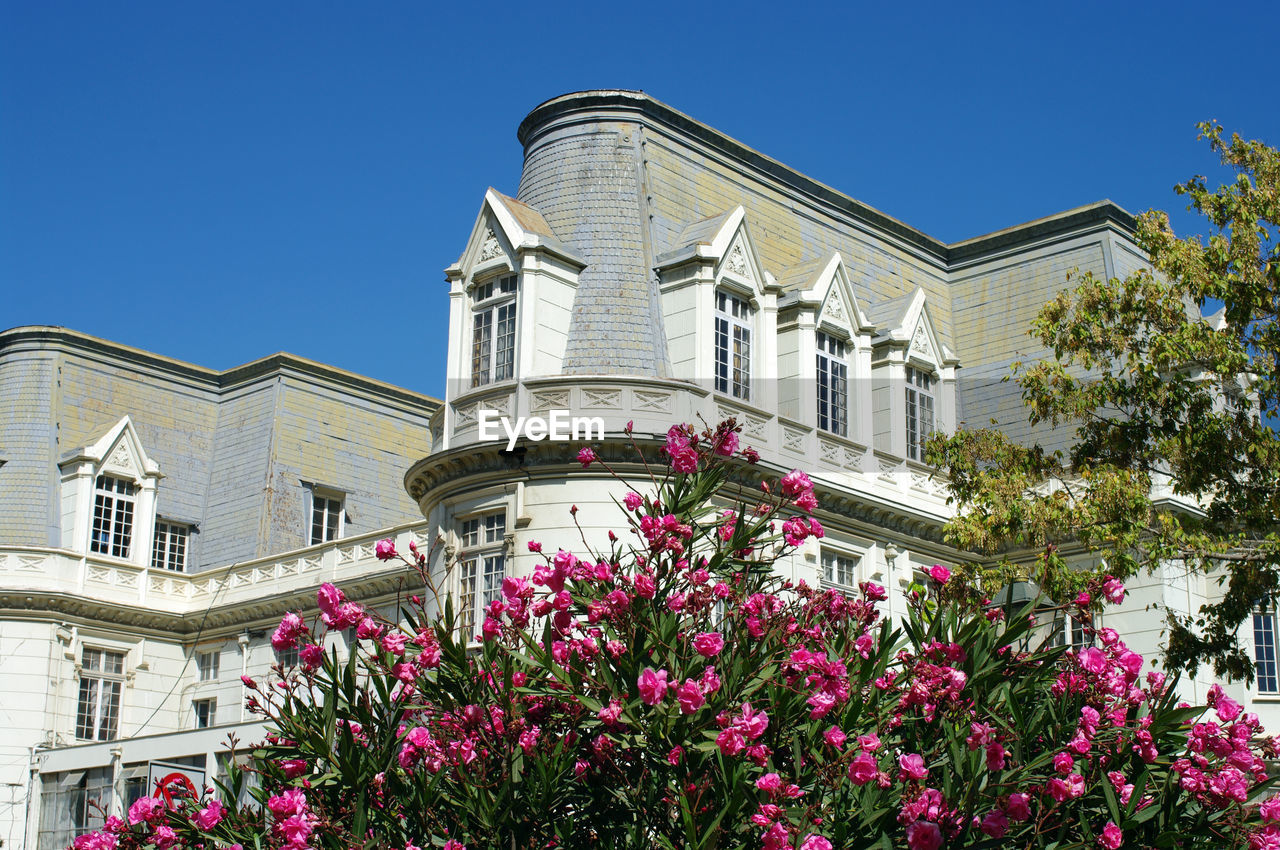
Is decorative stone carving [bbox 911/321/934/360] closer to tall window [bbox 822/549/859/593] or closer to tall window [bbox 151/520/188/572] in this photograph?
tall window [bbox 822/549/859/593]

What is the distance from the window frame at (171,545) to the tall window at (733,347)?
21733 mm

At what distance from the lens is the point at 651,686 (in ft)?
33.9

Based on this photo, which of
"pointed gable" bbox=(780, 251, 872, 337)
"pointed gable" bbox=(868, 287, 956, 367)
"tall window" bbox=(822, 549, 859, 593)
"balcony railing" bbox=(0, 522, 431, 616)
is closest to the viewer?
"tall window" bbox=(822, 549, 859, 593)

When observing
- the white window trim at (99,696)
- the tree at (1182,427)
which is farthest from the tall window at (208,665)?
the tree at (1182,427)

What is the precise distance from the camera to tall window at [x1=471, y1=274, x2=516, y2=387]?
27.8 meters

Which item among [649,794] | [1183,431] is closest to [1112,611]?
[1183,431]

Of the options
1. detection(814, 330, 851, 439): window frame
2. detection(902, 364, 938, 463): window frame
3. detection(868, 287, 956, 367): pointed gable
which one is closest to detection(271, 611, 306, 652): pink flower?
detection(814, 330, 851, 439): window frame

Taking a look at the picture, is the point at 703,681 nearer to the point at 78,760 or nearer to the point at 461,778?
the point at 461,778

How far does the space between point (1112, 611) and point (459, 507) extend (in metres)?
13.7

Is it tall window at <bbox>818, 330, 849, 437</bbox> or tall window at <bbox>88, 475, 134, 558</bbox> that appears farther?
tall window at <bbox>88, 475, 134, 558</bbox>

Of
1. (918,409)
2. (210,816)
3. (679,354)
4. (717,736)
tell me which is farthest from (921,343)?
(210,816)

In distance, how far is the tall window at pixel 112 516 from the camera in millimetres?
41531

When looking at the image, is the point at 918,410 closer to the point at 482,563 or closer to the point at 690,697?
the point at 482,563

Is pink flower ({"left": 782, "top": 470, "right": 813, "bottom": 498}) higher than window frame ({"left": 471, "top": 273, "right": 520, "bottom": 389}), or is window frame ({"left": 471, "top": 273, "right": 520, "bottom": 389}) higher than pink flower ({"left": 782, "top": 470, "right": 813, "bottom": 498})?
window frame ({"left": 471, "top": 273, "right": 520, "bottom": 389})
